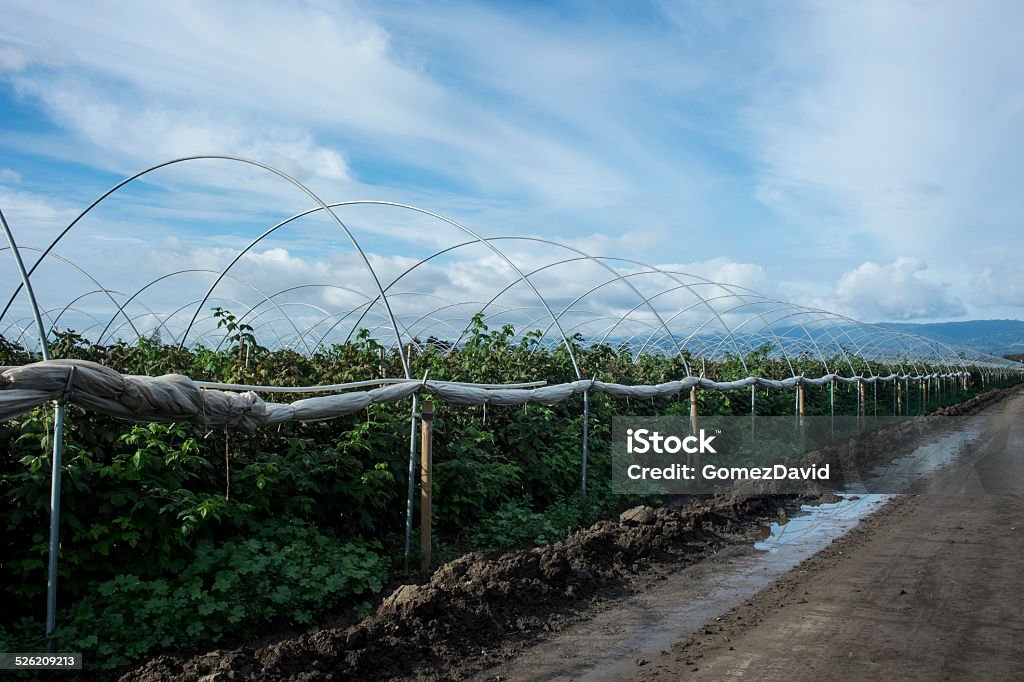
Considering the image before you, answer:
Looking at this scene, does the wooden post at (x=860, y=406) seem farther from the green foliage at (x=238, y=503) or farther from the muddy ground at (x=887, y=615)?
the green foliage at (x=238, y=503)

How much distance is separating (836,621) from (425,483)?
3580 mm

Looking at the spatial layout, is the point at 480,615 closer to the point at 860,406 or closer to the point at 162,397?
the point at 162,397

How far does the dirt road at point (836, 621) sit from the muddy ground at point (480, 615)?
0.20 m

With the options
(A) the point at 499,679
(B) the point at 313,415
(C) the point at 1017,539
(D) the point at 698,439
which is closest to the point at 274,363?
(B) the point at 313,415

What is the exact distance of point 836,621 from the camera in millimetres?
5762

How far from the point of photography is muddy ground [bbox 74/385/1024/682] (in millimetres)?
4613

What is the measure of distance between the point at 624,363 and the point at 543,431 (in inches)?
255

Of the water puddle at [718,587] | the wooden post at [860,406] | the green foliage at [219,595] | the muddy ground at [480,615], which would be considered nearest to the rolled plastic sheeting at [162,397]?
the green foliage at [219,595]

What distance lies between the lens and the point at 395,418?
7.64 metres

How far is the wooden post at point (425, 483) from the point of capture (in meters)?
6.92

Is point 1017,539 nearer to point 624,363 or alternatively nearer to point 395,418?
point 395,418

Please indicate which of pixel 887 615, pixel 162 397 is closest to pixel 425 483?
pixel 162 397

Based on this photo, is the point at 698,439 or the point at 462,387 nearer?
the point at 462,387

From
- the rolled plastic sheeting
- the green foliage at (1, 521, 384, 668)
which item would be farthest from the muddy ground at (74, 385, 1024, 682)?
the rolled plastic sheeting
